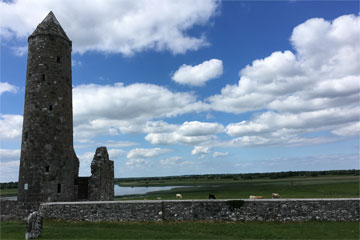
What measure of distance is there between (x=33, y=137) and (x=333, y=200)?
879 inches

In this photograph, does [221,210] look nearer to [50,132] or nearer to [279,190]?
[50,132]

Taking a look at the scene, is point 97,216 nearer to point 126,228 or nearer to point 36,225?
point 126,228

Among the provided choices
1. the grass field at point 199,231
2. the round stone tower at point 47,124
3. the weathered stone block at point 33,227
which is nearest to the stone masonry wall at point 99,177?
the round stone tower at point 47,124

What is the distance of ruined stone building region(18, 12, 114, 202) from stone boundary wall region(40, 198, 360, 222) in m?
4.91

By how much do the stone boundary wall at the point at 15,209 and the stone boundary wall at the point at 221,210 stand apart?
465 centimetres

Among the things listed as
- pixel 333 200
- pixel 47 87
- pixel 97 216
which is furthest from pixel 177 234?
pixel 47 87

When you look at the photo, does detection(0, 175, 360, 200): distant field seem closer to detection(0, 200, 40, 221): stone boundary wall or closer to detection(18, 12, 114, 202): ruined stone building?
detection(18, 12, 114, 202): ruined stone building

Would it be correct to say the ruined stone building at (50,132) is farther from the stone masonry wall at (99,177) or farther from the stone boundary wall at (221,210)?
the stone boundary wall at (221,210)

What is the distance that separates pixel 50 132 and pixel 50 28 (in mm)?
9161

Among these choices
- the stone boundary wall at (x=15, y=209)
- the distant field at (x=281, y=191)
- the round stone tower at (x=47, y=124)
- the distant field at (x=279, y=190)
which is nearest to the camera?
the stone boundary wall at (x=15, y=209)

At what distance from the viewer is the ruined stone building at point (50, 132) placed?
68.9 feet

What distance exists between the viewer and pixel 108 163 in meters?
25.3

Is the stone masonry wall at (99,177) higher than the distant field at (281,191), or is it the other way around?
the stone masonry wall at (99,177)

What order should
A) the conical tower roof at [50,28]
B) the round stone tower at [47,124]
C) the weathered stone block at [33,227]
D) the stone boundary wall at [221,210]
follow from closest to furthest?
the weathered stone block at [33,227] → the stone boundary wall at [221,210] → the round stone tower at [47,124] → the conical tower roof at [50,28]
